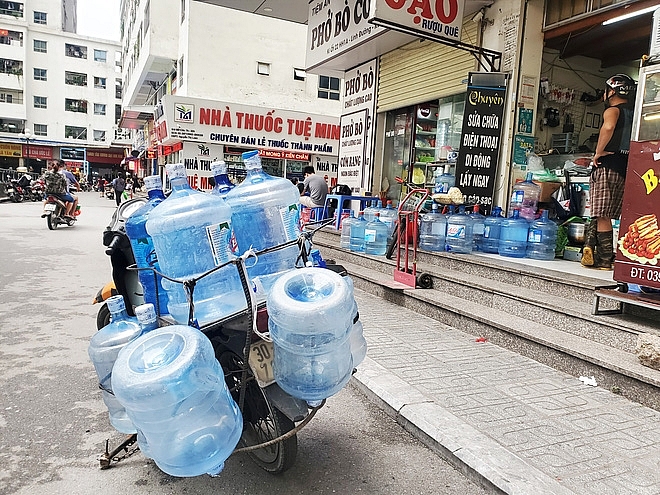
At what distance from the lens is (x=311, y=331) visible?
200 centimetres

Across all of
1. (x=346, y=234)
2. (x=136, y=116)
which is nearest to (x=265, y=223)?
(x=346, y=234)

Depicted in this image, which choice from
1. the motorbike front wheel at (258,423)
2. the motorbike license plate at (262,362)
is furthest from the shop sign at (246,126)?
the motorbike license plate at (262,362)

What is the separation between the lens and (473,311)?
513 centimetres

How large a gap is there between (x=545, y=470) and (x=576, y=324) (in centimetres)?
208

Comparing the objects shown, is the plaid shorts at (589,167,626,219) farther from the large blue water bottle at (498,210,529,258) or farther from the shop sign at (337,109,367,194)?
the shop sign at (337,109,367,194)

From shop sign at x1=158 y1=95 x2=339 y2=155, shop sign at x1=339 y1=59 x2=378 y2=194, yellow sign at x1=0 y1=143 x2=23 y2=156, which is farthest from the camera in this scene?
yellow sign at x1=0 y1=143 x2=23 y2=156

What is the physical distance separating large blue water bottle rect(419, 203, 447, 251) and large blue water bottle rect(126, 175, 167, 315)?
516 cm

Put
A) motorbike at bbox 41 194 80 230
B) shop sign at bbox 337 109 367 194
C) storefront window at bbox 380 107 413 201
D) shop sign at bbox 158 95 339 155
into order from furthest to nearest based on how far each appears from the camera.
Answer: shop sign at bbox 158 95 339 155, motorbike at bbox 41 194 80 230, shop sign at bbox 337 109 367 194, storefront window at bbox 380 107 413 201

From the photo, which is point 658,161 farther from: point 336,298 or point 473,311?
point 336,298

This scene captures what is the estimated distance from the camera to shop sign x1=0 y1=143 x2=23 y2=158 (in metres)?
44.4

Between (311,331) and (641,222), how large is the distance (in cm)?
323

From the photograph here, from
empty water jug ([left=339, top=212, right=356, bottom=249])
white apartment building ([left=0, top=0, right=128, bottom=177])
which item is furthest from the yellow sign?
empty water jug ([left=339, top=212, right=356, bottom=249])

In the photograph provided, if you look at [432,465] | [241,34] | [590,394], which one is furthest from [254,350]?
[241,34]

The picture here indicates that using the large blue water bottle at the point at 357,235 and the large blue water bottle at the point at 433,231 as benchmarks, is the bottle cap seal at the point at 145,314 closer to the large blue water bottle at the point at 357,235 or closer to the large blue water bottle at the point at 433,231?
the large blue water bottle at the point at 433,231
